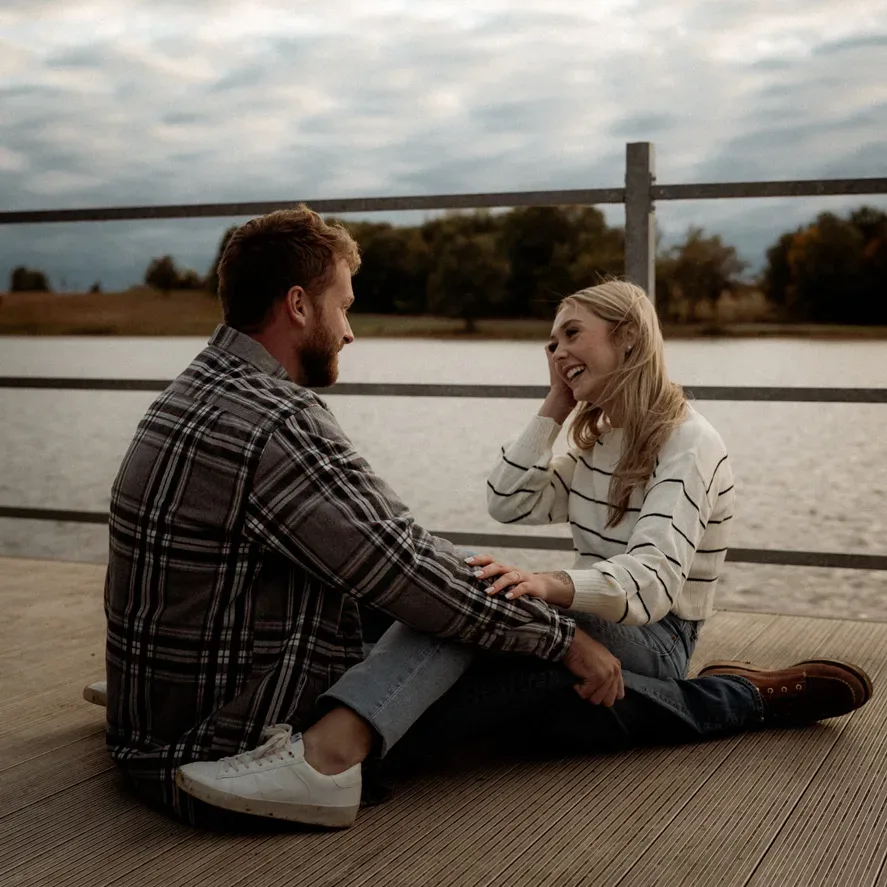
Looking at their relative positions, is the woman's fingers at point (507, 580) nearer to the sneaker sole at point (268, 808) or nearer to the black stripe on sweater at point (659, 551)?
the black stripe on sweater at point (659, 551)

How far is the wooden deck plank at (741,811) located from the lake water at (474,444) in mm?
946

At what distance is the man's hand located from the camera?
171 cm

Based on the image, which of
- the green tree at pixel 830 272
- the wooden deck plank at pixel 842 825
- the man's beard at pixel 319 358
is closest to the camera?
the wooden deck plank at pixel 842 825

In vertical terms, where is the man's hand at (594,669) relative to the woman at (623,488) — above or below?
below

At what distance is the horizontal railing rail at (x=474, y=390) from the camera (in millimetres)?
2803

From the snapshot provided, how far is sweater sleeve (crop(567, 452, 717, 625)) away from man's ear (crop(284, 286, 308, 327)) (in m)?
0.56

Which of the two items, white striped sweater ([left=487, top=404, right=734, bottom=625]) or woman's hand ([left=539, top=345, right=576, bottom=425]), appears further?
woman's hand ([left=539, top=345, right=576, bottom=425])

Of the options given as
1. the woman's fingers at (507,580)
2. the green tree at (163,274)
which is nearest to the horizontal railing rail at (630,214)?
the green tree at (163,274)

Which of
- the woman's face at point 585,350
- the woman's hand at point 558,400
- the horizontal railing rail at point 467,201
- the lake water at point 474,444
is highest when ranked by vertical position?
the horizontal railing rail at point 467,201

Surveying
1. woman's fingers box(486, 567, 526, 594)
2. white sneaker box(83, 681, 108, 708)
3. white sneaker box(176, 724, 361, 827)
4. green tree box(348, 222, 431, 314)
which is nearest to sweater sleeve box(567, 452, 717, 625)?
woman's fingers box(486, 567, 526, 594)

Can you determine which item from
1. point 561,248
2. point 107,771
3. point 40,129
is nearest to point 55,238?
point 561,248

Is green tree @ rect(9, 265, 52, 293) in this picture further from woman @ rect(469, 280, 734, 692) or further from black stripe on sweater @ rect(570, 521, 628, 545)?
black stripe on sweater @ rect(570, 521, 628, 545)

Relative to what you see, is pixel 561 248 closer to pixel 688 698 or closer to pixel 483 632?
pixel 688 698

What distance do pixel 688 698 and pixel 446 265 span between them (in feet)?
7.95
